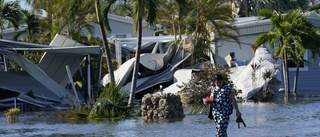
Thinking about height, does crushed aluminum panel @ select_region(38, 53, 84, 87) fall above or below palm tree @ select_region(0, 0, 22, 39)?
below

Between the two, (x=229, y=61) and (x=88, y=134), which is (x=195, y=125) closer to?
(x=88, y=134)

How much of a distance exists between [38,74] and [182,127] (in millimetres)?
12295

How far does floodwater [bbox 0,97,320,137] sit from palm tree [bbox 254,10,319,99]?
9166 millimetres

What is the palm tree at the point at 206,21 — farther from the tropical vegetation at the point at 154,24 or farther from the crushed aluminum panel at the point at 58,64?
the crushed aluminum panel at the point at 58,64

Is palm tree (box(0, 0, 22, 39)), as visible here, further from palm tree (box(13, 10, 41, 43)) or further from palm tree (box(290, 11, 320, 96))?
palm tree (box(290, 11, 320, 96))

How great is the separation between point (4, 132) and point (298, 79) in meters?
22.3

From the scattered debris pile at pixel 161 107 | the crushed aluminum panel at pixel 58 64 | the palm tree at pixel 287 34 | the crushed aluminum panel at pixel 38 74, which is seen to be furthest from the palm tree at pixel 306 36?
the scattered debris pile at pixel 161 107

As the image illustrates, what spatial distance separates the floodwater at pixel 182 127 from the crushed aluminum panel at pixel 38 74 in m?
5.95

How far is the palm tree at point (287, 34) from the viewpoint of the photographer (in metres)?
32.2

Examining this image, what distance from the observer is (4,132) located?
1842cm

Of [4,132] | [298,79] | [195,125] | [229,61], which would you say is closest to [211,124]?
[195,125]

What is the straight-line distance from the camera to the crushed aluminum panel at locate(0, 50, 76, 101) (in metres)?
29.2

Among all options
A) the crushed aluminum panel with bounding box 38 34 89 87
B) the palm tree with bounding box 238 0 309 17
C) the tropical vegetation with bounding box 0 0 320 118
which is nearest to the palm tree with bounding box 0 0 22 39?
the tropical vegetation with bounding box 0 0 320 118

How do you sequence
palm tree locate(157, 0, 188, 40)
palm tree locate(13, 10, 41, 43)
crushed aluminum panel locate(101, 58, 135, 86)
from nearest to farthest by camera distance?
crushed aluminum panel locate(101, 58, 135, 86) → palm tree locate(157, 0, 188, 40) → palm tree locate(13, 10, 41, 43)
